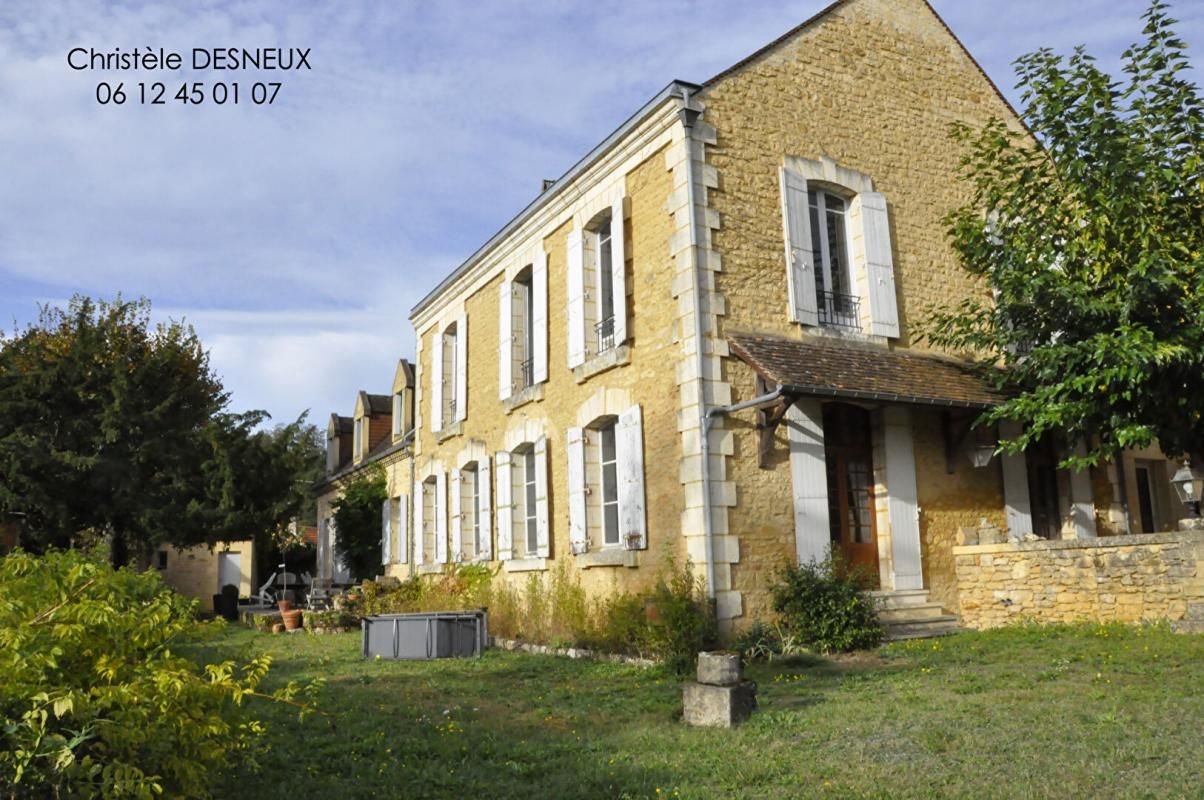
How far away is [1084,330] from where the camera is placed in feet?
34.5

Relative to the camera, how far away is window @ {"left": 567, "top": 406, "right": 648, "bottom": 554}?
11.4 m

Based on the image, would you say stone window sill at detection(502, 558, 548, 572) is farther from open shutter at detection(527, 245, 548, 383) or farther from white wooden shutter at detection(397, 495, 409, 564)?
white wooden shutter at detection(397, 495, 409, 564)

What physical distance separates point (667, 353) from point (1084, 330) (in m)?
4.47

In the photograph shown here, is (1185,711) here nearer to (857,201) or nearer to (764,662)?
(764,662)

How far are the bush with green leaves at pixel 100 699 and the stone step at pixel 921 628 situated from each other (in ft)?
25.3

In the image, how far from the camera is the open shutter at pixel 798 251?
11.1m

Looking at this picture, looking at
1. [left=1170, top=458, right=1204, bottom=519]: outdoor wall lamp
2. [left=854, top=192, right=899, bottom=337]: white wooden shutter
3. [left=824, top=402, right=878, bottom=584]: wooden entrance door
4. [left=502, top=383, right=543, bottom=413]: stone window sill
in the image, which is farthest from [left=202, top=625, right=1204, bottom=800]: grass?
[left=502, top=383, right=543, bottom=413]: stone window sill

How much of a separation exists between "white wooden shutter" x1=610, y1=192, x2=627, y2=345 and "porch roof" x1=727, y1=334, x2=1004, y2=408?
1606mm

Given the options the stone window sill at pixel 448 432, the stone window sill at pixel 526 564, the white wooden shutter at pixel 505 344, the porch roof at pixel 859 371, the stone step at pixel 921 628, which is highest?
the white wooden shutter at pixel 505 344

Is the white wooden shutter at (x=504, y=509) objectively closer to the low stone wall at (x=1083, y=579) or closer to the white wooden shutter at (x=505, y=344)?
the white wooden shutter at (x=505, y=344)

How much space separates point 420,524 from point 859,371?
1013 cm

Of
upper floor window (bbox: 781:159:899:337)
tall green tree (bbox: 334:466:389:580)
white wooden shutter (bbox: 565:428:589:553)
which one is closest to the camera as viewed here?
upper floor window (bbox: 781:159:899:337)

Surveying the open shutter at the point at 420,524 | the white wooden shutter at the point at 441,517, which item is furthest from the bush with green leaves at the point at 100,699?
the open shutter at the point at 420,524

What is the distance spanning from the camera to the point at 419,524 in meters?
18.3
